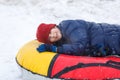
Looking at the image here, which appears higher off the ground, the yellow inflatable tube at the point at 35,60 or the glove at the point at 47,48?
the glove at the point at 47,48

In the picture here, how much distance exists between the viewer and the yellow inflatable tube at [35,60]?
4.05 m

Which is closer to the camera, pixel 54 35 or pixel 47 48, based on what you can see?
pixel 47 48

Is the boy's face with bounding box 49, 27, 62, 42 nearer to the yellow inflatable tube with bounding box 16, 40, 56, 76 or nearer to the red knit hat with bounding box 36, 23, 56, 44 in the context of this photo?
the red knit hat with bounding box 36, 23, 56, 44

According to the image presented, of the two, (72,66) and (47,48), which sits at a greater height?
(47,48)

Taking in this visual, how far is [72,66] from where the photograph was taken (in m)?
3.94

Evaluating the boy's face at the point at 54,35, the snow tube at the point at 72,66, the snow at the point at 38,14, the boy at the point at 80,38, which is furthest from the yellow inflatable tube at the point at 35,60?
the snow at the point at 38,14

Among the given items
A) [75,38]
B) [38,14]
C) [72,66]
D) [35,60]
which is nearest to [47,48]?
[35,60]

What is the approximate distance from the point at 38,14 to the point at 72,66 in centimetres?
322

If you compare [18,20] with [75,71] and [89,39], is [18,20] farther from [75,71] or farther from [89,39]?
[75,71]

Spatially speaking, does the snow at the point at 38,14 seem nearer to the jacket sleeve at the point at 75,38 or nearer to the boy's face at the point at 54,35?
the boy's face at the point at 54,35

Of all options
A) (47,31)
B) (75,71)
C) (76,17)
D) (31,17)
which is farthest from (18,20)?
(75,71)

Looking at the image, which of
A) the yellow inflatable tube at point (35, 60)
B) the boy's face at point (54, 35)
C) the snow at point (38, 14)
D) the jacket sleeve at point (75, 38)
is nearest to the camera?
the yellow inflatable tube at point (35, 60)

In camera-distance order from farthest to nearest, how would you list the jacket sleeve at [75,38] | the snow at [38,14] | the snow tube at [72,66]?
the snow at [38,14] → the jacket sleeve at [75,38] → the snow tube at [72,66]

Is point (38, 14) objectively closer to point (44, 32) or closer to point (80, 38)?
point (44, 32)
